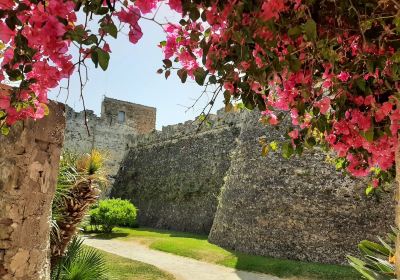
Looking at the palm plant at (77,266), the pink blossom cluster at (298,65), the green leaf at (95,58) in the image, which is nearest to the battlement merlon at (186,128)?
the palm plant at (77,266)

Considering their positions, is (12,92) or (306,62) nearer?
(12,92)

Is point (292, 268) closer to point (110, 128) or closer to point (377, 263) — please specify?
point (377, 263)

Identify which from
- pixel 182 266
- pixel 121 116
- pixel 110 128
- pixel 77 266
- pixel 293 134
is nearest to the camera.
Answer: pixel 293 134

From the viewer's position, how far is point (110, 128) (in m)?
32.2

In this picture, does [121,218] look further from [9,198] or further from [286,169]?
[9,198]

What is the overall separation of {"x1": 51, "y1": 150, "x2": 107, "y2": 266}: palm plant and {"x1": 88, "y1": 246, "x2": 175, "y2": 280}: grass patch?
2567mm

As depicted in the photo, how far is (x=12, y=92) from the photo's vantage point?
2.65 meters

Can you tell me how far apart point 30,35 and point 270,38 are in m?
1.39

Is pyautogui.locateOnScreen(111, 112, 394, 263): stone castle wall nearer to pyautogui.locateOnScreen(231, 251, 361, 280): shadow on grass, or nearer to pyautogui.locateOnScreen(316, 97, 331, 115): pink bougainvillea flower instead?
pyautogui.locateOnScreen(231, 251, 361, 280): shadow on grass

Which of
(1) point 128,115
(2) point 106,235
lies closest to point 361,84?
(2) point 106,235

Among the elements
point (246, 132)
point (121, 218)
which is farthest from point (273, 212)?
point (121, 218)

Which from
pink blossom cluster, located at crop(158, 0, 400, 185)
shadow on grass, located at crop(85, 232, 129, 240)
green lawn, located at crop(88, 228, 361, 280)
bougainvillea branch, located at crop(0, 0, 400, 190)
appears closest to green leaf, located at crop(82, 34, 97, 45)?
bougainvillea branch, located at crop(0, 0, 400, 190)

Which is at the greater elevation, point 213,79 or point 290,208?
point 213,79

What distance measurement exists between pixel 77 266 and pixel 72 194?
1160 mm
